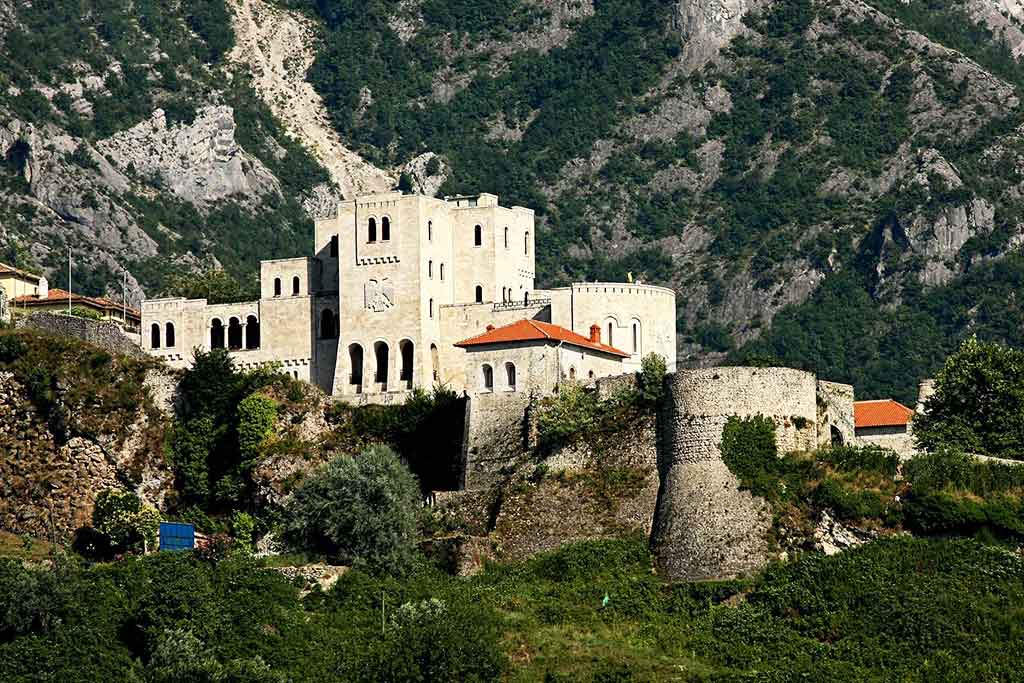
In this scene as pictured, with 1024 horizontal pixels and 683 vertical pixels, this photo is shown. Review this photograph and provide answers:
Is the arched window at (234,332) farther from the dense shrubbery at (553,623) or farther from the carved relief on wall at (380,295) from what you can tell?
the dense shrubbery at (553,623)

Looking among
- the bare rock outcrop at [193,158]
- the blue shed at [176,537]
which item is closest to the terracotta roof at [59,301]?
the blue shed at [176,537]

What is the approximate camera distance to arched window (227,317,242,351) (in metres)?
120

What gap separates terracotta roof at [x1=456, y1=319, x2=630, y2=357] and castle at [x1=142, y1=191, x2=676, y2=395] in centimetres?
263

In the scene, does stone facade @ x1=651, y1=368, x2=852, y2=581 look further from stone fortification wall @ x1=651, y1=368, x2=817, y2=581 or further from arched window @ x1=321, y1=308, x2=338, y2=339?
arched window @ x1=321, y1=308, x2=338, y2=339

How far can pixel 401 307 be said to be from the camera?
114 m

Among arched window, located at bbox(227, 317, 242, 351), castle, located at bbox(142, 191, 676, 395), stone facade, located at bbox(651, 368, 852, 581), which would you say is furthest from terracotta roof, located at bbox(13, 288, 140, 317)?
stone facade, located at bbox(651, 368, 852, 581)

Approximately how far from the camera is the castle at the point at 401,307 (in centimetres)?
11219

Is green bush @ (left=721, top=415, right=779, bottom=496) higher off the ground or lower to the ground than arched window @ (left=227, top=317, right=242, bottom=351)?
lower

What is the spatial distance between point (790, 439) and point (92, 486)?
31.5 metres

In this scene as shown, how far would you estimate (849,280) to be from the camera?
17788 cm

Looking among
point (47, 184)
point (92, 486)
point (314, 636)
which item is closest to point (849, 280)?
point (47, 184)

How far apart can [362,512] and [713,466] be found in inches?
524

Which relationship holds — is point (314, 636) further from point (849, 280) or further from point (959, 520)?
point (849, 280)

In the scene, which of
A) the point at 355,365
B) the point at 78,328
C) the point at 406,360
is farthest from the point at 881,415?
the point at 78,328
